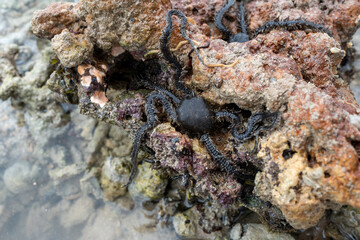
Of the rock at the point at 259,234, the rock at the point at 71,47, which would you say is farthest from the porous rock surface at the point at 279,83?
the rock at the point at 259,234

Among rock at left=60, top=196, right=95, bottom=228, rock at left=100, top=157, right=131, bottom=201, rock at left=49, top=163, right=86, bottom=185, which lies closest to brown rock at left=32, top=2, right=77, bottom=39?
rock at left=100, top=157, right=131, bottom=201

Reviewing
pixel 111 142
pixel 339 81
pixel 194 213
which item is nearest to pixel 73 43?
pixel 111 142

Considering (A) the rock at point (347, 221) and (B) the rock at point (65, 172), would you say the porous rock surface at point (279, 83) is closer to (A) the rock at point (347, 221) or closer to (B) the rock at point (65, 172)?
(A) the rock at point (347, 221)

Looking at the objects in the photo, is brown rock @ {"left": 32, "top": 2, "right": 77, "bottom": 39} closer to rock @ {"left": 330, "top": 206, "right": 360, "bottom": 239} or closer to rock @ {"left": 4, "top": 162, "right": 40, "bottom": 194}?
rock @ {"left": 4, "top": 162, "right": 40, "bottom": 194}

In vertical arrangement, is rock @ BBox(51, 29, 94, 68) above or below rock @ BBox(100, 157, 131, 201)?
above

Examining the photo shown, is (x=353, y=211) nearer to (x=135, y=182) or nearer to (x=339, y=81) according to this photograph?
(x=339, y=81)

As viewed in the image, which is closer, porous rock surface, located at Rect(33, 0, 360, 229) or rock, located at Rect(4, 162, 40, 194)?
porous rock surface, located at Rect(33, 0, 360, 229)

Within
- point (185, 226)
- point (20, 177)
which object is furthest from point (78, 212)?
point (185, 226)
